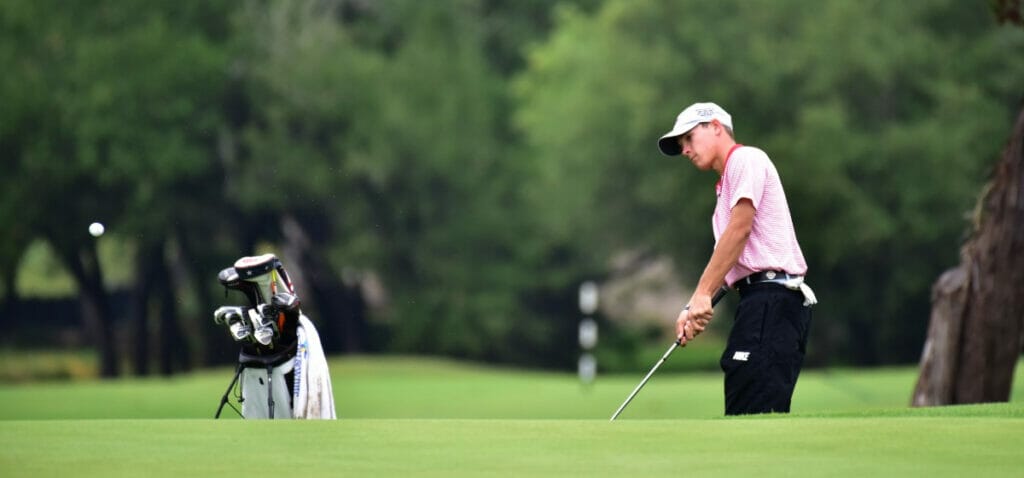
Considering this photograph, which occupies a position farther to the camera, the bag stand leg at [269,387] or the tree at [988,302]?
the tree at [988,302]

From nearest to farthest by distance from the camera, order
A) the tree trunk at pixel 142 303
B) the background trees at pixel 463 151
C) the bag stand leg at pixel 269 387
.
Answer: the bag stand leg at pixel 269 387, the background trees at pixel 463 151, the tree trunk at pixel 142 303

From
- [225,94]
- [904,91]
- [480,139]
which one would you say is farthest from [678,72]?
[225,94]

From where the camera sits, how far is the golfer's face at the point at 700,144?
8.85 m

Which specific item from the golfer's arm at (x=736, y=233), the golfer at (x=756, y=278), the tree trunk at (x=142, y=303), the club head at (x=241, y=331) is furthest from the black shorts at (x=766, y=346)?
the tree trunk at (x=142, y=303)

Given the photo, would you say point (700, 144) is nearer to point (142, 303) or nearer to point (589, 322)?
point (589, 322)

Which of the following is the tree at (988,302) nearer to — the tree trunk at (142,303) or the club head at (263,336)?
the club head at (263,336)

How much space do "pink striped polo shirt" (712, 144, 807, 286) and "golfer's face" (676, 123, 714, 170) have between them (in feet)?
0.38

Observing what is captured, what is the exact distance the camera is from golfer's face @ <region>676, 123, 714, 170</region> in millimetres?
8852

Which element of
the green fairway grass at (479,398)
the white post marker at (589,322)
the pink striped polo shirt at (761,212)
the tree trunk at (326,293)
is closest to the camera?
the pink striped polo shirt at (761,212)

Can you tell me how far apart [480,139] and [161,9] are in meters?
8.31

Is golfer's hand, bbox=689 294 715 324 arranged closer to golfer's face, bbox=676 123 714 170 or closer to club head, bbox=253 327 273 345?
golfer's face, bbox=676 123 714 170

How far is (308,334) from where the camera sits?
31.4 feet

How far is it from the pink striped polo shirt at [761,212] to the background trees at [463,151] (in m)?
26.5

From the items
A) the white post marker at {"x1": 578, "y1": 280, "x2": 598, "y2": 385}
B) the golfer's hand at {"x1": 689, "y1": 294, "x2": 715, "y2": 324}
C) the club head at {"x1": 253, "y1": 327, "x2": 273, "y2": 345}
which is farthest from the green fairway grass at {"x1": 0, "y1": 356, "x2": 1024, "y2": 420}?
the golfer's hand at {"x1": 689, "y1": 294, "x2": 715, "y2": 324}
